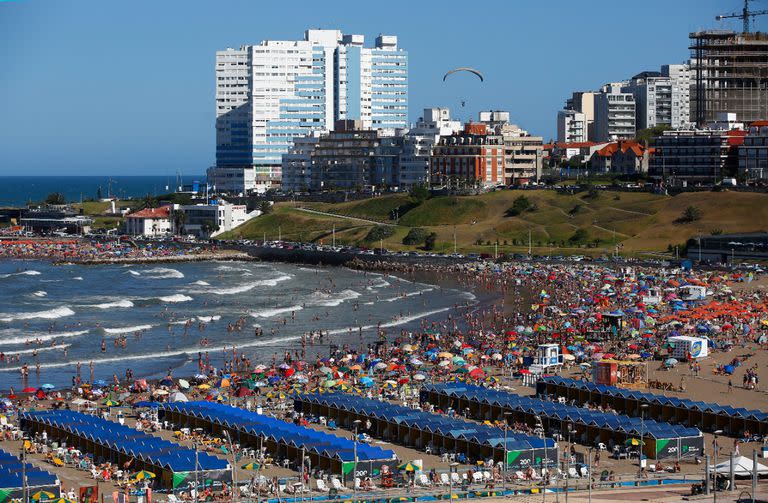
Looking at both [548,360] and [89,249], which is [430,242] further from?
[548,360]

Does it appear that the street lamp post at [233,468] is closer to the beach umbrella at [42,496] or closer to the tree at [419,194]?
the beach umbrella at [42,496]

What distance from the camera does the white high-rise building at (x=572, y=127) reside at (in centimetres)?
16388

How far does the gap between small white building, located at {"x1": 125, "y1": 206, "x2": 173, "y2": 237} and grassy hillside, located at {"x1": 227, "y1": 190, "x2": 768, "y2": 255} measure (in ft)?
29.7

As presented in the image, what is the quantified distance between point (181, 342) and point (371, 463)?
97.7ft

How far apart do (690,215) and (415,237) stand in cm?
2297

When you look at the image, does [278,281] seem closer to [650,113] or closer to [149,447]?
[149,447]

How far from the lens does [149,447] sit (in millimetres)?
36250

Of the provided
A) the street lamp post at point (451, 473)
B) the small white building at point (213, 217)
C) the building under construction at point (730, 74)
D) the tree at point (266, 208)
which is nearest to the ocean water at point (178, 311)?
the street lamp post at point (451, 473)

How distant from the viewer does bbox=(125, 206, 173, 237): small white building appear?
134875 millimetres

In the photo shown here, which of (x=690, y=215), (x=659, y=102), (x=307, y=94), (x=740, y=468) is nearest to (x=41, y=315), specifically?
(x=690, y=215)

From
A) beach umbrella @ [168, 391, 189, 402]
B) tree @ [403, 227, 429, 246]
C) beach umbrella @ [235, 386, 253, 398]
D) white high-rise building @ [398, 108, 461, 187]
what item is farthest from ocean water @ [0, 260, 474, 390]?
→ white high-rise building @ [398, 108, 461, 187]

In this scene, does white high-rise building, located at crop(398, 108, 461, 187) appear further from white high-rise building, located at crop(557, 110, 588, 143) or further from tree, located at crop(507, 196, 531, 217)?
tree, located at crop(507, 196, 531, 217)

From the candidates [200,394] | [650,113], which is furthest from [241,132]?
[200,394]

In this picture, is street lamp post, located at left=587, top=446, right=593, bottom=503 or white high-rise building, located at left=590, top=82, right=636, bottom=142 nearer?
street lamp post, located at left=587, top=446, right=593, bottom=503
